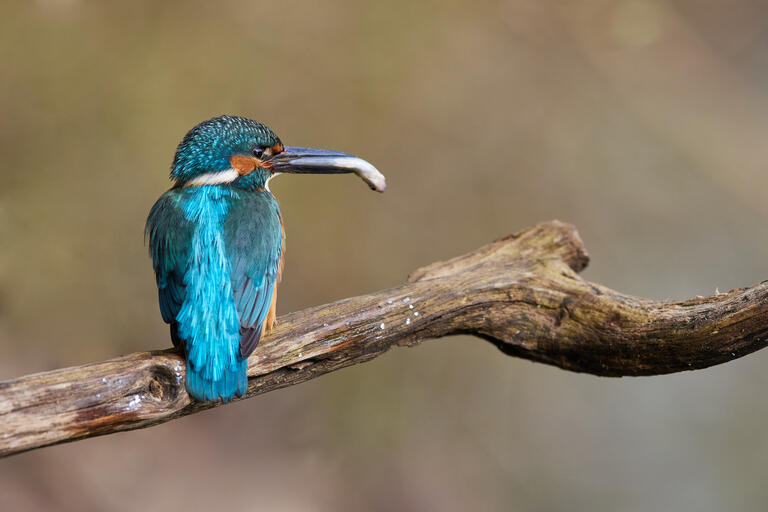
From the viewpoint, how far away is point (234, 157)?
227 centimetres

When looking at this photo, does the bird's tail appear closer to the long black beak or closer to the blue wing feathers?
the blue wing feathers

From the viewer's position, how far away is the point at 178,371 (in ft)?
6.35

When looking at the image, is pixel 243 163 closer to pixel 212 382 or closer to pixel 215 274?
pixel 215 274

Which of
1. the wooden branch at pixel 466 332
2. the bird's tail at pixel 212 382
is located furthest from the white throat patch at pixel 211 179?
the bird's tail at pixel 212 382

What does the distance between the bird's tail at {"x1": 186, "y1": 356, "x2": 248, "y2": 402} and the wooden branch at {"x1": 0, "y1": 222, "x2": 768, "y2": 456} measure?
5 centimetres

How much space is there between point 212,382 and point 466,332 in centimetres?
88

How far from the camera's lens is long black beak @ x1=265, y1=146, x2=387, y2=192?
7.81 feet

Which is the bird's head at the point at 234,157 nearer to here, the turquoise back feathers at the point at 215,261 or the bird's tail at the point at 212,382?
the turquoise back feathers at the point at 215,261

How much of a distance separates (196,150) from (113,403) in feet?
2.48

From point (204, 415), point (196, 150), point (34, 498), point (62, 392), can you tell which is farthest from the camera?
point (204, 415)

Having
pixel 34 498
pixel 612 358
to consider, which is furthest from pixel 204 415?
pixel 612 358

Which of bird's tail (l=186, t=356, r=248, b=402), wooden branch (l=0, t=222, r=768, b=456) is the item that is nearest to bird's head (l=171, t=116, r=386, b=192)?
wooden branch (l=0, t=222, r=768, b=456)

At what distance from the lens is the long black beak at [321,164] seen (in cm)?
238

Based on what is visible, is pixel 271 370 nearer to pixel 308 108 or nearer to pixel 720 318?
pixel 720 318
